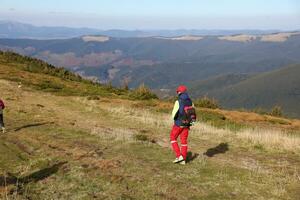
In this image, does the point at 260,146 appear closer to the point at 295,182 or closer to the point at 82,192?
the point at 295,182

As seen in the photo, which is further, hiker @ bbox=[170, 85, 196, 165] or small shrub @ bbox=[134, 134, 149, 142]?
small shrub @ bbox=[134, 134, 149, 142]

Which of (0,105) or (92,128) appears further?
(92,128)

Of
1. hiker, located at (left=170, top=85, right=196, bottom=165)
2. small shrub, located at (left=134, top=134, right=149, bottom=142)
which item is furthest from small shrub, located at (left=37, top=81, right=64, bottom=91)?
hiker, located at (left=170, top=85, right=196, bottom=165)

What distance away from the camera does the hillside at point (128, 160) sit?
1255 cm

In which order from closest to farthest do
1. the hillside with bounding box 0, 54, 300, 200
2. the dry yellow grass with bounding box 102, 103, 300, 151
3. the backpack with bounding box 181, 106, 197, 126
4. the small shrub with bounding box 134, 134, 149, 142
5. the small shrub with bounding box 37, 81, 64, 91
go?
the hillside with bounding box 0, 54, 300, 200
the backpack with bounding box 181, 106, 197, 126
the small shrub with bounding box 134, 134, 149, 142
the dry yellow grass with bounding box 102, 103, 300, 151
the small shrub with bounding box 37, 81, 64, 91

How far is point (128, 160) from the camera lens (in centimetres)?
1585

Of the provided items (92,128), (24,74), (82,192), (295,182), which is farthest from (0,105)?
(24,74)

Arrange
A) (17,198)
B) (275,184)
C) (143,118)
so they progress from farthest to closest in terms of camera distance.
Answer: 1. (143,118)
2. (275,184)
3. (17,198)

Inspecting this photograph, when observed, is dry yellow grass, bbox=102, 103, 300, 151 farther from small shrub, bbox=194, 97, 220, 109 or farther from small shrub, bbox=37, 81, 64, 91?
small shrub, bbox=194, 97, 220, 109

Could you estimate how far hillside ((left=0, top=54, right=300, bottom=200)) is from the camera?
41.2ft

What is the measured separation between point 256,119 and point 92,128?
49.3 ft

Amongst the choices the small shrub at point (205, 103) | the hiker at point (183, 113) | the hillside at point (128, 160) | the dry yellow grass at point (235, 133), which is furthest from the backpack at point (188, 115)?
the small shrub at point (205, 103)

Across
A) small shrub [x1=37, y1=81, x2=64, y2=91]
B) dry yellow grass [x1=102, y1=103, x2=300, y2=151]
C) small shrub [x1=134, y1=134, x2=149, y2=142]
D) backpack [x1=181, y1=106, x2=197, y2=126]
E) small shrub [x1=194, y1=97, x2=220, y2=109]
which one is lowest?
small shrub [x1=194, y1=97, x2=220, y2=109]

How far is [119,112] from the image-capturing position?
29.8m
